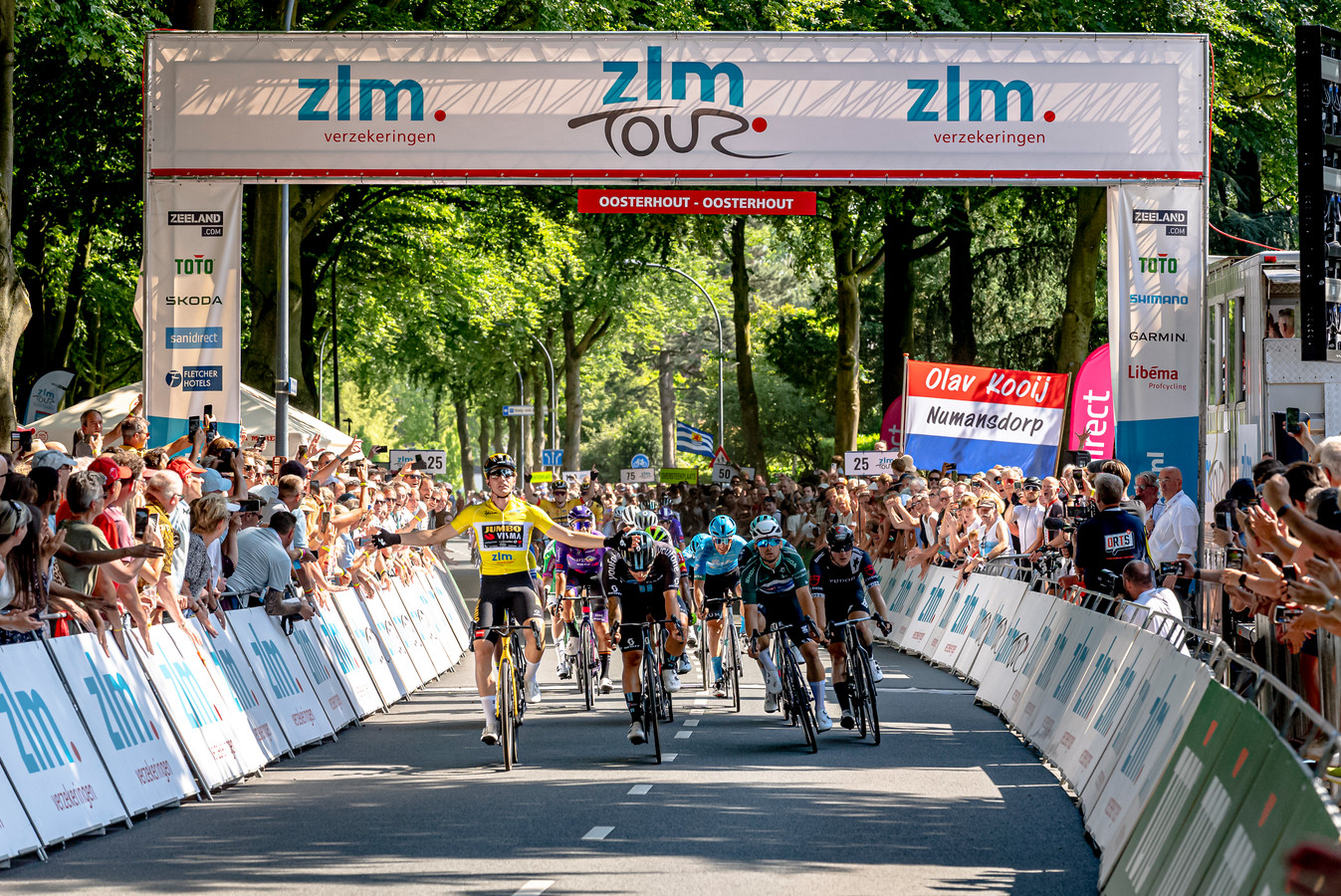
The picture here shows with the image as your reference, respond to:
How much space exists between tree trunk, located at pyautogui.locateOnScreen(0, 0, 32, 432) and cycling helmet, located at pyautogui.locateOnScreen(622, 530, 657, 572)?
6575 millimetres

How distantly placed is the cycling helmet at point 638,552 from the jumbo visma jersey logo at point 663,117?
5235mm

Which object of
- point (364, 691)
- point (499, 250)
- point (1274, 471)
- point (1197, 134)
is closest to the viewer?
point (1274, 471)

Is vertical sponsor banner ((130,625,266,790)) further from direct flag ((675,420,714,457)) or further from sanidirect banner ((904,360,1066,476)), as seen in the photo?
direct flag ((675,420,714,457))

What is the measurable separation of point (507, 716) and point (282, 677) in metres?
A: 2.24

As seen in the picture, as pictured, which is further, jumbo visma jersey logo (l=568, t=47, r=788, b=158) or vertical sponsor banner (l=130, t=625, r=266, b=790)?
jumbo visma jersey logo (l=568, t=47, r=788, b=158)

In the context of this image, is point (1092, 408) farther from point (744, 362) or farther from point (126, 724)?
point (744, 362)

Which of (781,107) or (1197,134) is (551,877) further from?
(1197,134)

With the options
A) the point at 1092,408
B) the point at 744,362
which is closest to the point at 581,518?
the point at 1092,408

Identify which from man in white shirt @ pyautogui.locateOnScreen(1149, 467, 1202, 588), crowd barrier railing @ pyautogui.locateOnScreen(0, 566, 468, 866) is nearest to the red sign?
crowd barrier railing @ pyautogui.locateOnScreen(0, 566, 468, 866)

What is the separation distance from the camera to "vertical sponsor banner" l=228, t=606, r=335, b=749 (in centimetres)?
1245

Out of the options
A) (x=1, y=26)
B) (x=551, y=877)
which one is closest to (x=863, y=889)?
(x=551, y=877)

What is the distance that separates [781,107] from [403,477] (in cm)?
1017

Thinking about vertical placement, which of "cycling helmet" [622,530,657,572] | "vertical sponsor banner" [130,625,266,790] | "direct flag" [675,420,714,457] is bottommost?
"vertical sponsor banner" [130,625,266,790]

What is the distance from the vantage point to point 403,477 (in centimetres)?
2567
